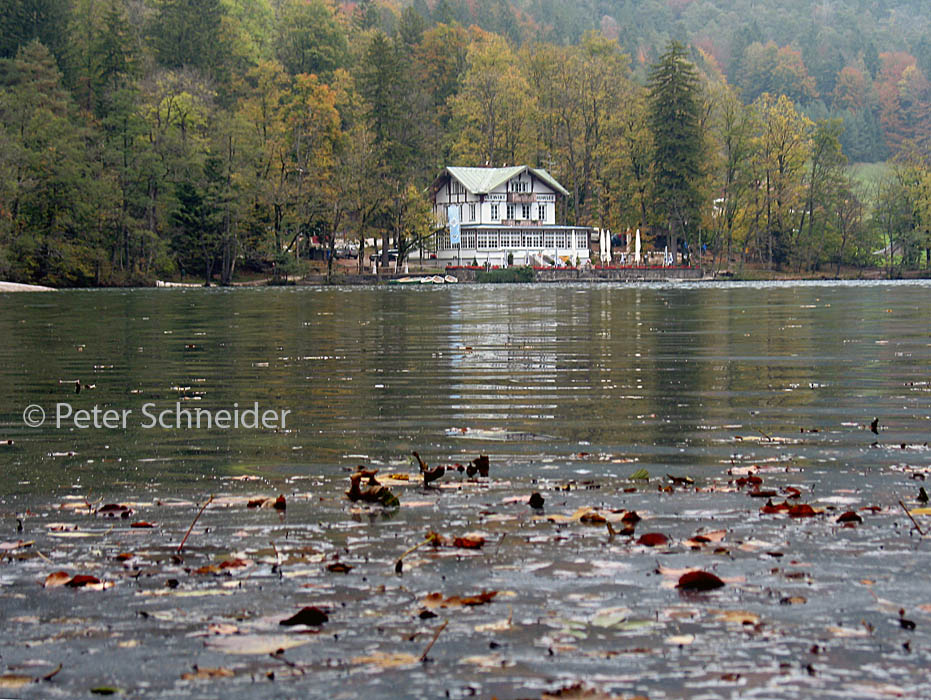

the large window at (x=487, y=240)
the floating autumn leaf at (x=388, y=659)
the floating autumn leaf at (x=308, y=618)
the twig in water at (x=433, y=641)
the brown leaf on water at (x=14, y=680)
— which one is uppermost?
the large window at (x=487, y=240)

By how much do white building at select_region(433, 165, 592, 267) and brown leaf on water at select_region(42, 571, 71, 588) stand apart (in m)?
105

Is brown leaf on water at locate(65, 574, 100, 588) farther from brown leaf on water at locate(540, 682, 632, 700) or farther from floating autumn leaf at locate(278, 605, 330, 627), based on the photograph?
brown leaf on water at locate(540, 682, 632, 700)

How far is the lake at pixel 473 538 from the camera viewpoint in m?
A: 4.75

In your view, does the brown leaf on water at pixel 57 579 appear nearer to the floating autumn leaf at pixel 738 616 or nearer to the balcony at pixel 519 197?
the floating autumn leaf at pixel 738 616

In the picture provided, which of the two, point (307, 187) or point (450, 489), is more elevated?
point (307, 187)

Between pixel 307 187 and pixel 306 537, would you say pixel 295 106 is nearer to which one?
pixel 307 187

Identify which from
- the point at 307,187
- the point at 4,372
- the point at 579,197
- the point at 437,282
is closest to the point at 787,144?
the point at 579,197

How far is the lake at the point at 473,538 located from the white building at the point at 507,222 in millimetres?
97301

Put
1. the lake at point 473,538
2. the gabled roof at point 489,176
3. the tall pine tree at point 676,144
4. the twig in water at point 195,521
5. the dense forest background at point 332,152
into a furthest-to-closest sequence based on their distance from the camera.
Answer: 1. the gabled roof at point 489,176
2. the tall pine tree at point 676,144
3. the dense forest background at point 332,152
4. the twig in water at point 195,521
5. the lake at point 473,538

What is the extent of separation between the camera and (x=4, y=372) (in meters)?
17.6

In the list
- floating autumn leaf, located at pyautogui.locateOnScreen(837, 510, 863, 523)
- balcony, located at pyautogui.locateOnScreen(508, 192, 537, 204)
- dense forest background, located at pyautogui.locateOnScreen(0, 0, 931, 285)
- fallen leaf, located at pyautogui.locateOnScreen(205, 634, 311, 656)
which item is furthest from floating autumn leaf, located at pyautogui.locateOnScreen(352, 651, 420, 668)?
balcony, located at pyautogui.locateOnScreen(508, 192, 537, 204)

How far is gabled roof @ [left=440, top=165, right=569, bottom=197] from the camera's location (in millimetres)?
112125

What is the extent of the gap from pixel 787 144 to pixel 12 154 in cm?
7058

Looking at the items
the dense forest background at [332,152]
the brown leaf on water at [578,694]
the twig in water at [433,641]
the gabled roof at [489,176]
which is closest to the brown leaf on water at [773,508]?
the twig in water at [433,641]
